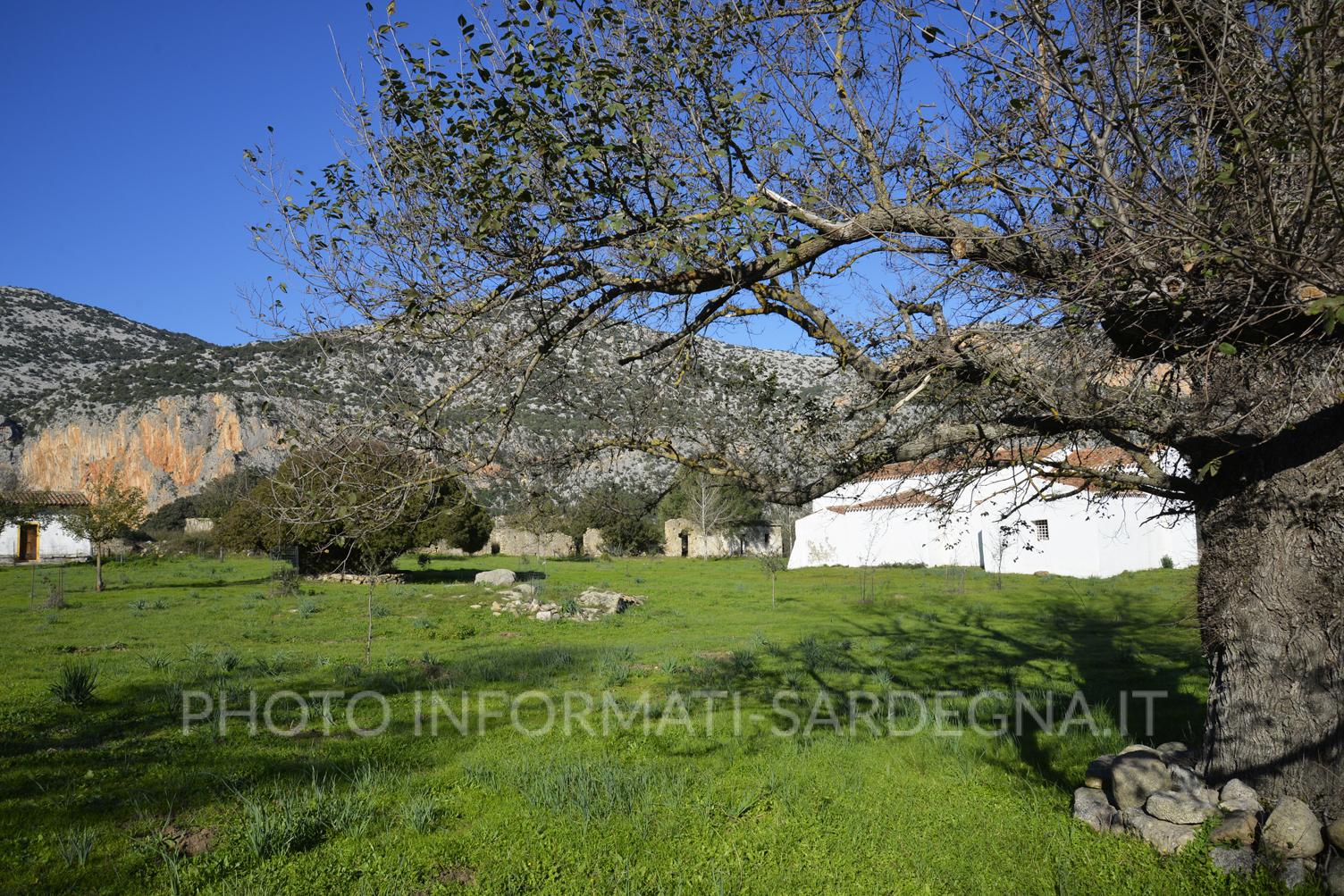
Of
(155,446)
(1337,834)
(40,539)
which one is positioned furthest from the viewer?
(155,446)

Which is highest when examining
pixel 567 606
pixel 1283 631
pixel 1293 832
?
pixel 1283 631

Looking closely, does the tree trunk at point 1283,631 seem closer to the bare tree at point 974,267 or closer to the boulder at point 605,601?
the bare tree at point 974,267

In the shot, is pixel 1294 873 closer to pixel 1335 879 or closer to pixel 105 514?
pixel 1335 879

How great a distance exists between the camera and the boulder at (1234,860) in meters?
4.63

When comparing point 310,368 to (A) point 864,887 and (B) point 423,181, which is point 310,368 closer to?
(B) point 423,181

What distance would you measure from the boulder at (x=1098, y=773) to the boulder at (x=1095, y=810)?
13cm

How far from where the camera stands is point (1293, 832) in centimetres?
469

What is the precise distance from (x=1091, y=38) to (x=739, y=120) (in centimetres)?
214

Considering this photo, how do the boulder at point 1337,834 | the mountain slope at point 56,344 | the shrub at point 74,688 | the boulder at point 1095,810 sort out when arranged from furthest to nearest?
the mountain slope at point 56,344 → the shrub at point 74,688 → the boulder at point 1095,810 → the boulder at point 1337,834

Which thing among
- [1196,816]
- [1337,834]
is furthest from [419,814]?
[1337,834]

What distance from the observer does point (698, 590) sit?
26.5 meters

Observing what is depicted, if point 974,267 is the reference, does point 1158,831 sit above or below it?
below

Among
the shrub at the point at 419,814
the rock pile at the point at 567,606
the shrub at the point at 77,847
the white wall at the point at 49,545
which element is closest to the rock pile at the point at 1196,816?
the shrub at the point at 419,814

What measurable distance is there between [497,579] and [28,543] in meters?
41.2
